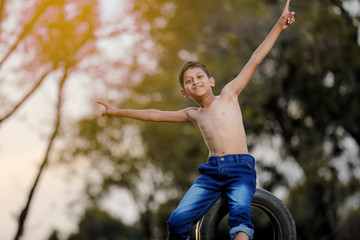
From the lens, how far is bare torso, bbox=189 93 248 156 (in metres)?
4.42

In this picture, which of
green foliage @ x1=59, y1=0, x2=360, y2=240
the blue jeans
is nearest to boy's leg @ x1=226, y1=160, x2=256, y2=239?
the blue jeans

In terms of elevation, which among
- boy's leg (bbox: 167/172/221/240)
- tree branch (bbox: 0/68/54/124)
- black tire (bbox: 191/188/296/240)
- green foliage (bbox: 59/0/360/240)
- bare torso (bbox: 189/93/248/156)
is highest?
bare torso (bbox: 189/93/248/156)

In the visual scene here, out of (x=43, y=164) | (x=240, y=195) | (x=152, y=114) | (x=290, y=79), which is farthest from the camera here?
(x=290, y=79)

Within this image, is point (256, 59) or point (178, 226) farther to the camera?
point (256, 59)

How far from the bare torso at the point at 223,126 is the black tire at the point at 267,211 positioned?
460mm

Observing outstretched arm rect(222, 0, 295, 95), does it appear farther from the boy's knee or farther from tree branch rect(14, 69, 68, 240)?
tree branch rect(14, 69, 68, 240)

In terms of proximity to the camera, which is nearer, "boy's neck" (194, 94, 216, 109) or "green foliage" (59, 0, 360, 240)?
"boy's neck" (194, 94, 216, 109)

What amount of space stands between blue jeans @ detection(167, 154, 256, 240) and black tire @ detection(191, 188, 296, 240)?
0.06 metres

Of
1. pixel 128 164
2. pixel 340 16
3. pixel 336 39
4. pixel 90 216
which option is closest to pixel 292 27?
pixel 336 39

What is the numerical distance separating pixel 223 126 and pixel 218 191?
58cm

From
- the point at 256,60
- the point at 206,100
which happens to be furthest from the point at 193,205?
the point at 256,60

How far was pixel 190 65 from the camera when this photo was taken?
4523 mm

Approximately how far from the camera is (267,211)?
4602mm

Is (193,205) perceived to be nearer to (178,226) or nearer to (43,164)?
(178,226)
